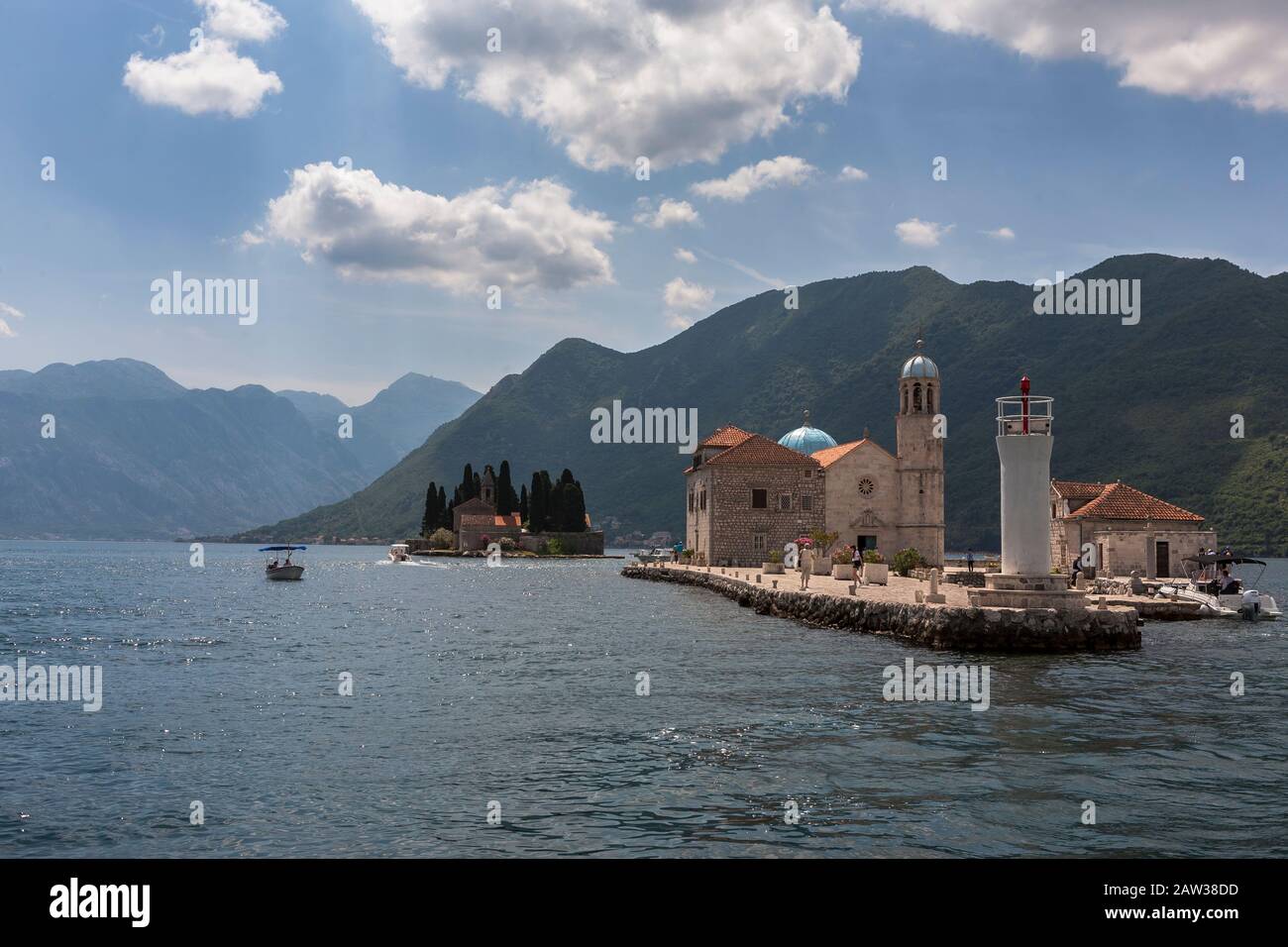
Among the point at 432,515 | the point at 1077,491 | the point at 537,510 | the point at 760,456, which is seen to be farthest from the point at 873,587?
the point at 432,515

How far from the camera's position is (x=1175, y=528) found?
56.3 meters

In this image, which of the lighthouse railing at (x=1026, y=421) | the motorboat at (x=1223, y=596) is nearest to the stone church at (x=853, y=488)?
the motorboat at (x=1223, y=596)

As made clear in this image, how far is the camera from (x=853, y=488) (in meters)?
69.1

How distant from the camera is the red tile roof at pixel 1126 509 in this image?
187ft

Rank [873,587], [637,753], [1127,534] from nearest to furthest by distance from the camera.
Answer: [637,753] → [873,587] → [1127,534]

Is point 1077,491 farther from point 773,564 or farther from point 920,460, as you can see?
point 773,564

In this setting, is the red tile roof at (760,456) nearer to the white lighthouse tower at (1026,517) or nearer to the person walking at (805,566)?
the person walking at (805,566)

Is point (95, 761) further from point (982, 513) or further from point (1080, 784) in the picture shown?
point (982, 513)

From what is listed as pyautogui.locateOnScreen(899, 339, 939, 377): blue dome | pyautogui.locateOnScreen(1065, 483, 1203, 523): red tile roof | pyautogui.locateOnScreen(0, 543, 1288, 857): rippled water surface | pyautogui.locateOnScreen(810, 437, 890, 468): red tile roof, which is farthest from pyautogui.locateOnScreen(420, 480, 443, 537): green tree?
pyautogui.locateOnScreen(0, 543, 1288, 857): rippled water surface

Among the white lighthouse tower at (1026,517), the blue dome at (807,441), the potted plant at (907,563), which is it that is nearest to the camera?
the white lighthouse tower at (1026,517)

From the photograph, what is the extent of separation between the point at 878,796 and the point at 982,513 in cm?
15791

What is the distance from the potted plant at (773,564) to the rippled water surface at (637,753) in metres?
30.9

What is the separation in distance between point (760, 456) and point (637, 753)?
181 feet

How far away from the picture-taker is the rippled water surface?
36.6 ft
